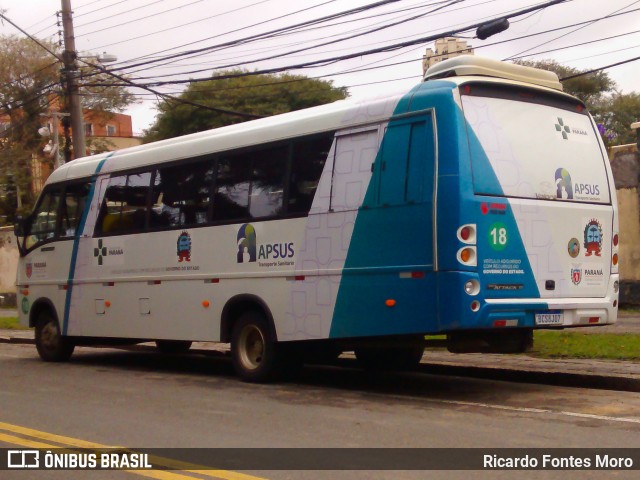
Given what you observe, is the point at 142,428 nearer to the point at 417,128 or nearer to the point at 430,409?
the point at 430,409

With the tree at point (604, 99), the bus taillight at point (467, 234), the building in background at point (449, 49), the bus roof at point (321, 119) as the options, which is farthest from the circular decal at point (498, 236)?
the tree at point (604, 99)

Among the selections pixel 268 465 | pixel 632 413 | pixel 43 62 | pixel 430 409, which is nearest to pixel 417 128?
pixel 430 409

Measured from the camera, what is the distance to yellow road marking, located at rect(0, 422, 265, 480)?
21.5 ft

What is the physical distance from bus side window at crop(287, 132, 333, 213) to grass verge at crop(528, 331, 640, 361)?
12.7 feet

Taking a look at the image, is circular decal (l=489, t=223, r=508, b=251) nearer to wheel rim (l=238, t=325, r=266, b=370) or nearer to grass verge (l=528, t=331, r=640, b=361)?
grass verge (l=528, t=331, r=640, b=361)

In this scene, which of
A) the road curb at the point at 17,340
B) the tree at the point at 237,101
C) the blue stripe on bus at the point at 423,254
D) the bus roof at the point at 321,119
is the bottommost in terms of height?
the road curb at the point at 17,340

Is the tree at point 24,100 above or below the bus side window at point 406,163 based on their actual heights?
above

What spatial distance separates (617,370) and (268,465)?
5.49 m

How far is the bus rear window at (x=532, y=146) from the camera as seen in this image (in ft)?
30.5

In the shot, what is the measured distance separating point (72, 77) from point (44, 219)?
278 inches

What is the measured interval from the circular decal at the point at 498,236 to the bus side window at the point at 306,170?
228 cm

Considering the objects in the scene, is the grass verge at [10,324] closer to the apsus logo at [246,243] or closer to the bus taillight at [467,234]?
the apsus logo at [246,243]

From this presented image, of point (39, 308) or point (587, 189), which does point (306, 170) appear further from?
point (39, 308)

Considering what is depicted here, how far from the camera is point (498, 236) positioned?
30.2 ft
